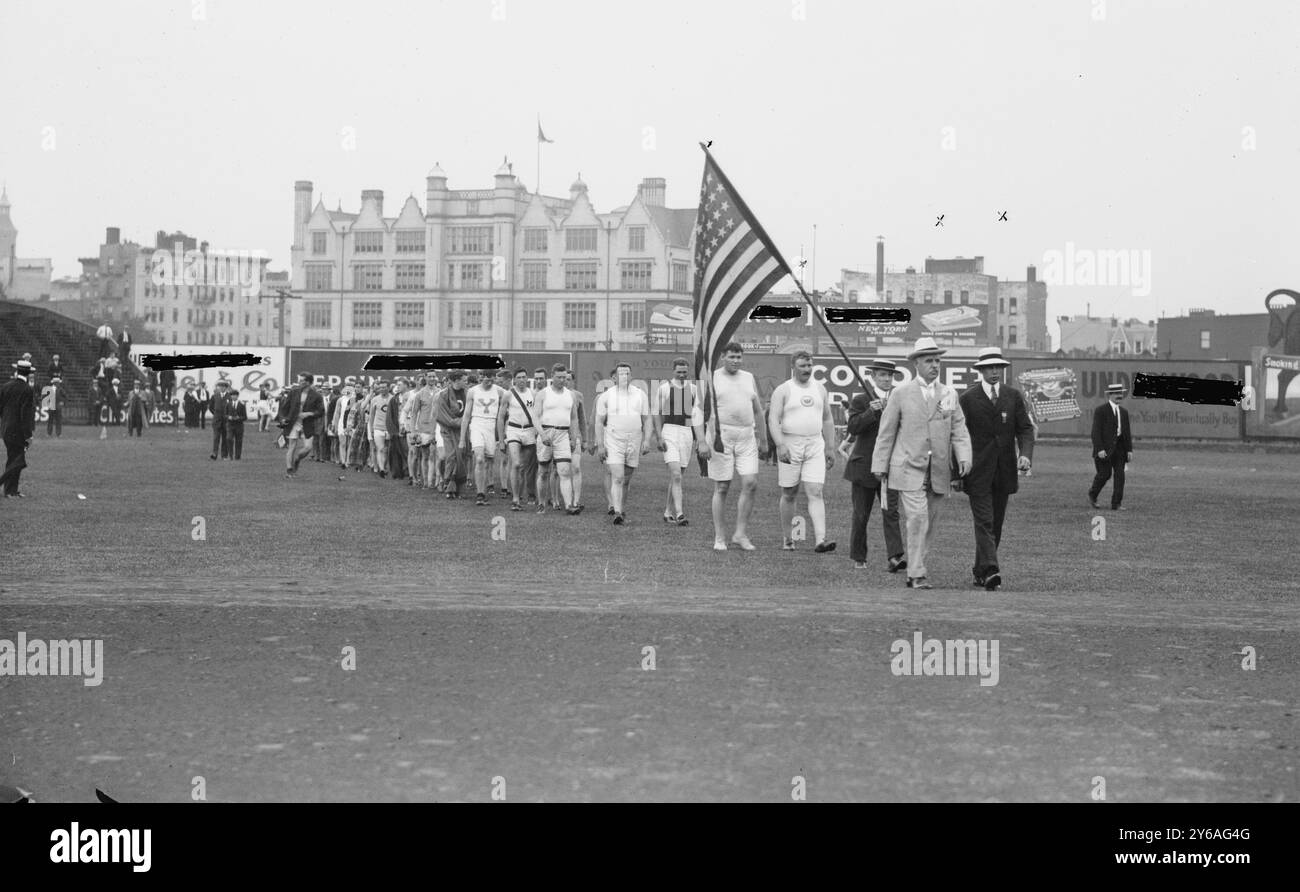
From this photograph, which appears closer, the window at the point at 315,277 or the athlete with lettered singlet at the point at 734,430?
the athlete with lettered singlet at the point at 734,430

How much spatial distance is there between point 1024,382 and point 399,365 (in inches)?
915

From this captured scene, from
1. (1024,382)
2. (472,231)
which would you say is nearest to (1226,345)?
(1024,382)

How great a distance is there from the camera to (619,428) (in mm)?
17500

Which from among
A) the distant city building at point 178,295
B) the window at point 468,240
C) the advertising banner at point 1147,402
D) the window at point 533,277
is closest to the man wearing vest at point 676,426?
the advertising banner at point 1147,402

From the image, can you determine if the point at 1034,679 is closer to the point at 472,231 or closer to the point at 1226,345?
the point at 1226,345

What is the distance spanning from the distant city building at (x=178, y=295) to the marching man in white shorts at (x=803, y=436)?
16092cm

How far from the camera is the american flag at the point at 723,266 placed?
13984mm

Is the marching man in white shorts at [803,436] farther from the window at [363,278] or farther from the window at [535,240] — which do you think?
the window at [363,278]

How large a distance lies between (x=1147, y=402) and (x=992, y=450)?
42.0 m

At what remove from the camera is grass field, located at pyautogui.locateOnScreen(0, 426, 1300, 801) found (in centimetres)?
575

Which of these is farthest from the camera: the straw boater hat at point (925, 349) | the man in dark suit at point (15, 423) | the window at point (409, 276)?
the window at point (409, 276)

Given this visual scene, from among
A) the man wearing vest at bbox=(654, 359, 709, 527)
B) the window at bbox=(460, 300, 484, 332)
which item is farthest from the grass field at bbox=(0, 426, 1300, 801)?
the window at bbox=(460, 300, 484, 332)

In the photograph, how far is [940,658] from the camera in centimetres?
813

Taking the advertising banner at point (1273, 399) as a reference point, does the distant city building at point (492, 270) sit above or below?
above
